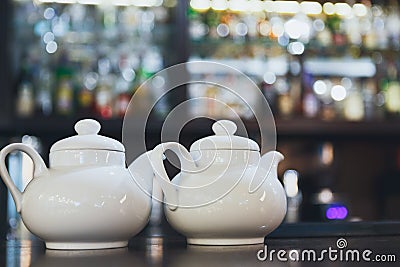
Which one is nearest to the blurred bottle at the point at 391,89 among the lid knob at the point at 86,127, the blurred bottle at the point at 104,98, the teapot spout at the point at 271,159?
the blurred bottle at the point at 104,98

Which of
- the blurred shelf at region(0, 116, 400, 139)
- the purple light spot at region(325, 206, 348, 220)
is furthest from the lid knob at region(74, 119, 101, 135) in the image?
the purple light spot at region(325, 206, 348, 220)

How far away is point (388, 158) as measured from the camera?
270 cm

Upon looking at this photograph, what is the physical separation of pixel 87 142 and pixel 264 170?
8.5 inches

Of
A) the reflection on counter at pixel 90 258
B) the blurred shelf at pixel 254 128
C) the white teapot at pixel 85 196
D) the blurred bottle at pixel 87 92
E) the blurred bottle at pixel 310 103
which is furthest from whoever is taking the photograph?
the blurred bottle at pixel 310 103

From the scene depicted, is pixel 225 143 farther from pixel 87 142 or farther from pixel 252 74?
pixel 252 74

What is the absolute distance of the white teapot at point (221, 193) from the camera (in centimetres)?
74

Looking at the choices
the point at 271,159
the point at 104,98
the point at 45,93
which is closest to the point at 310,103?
the point at 104,98

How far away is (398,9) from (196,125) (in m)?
1.07

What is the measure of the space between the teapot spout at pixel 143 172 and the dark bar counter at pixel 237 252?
75 millimetres

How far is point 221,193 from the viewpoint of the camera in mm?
738

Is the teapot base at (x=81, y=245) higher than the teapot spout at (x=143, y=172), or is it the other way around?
the teapot spout at (x=143, y=172)

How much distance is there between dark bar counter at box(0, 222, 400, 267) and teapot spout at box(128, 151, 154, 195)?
0.25ft

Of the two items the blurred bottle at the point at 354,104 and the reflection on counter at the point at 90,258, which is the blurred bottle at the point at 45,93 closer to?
the blurred bottle at the point at 354,104

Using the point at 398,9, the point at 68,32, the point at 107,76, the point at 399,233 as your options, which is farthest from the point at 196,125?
the point at 399,233
